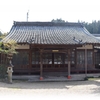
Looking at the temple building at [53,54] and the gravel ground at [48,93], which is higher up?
the temple building at [53,54]

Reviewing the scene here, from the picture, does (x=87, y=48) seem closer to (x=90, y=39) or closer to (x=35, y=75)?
(x=90, y=39)

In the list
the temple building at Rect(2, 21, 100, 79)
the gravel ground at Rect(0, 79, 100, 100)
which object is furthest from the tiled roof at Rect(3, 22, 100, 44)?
the gravel ground at Rect(0, 79, 100, 100)

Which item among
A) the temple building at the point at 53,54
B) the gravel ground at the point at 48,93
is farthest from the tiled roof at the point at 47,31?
the gravel ground at the point at 48,93

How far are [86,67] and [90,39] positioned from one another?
2748mm

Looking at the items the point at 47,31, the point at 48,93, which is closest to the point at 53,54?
the point at 47,31

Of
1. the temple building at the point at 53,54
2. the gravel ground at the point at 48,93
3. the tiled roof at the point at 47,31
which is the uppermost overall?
the tiled roof at the point at 47,31

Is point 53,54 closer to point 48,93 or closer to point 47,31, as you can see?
point 47,31

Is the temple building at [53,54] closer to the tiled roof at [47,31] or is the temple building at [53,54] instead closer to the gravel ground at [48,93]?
the tiled roof at [47,31]

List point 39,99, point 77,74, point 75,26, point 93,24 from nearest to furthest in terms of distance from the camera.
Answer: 1. point 39,99
2. point 77,74
3. point 75,26
4. point 93,24

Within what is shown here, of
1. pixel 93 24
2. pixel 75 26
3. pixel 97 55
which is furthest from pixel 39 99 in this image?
pixel 93 24

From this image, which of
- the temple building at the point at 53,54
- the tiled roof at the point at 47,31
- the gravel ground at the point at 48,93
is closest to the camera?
the gravel ground at the point at 48,93

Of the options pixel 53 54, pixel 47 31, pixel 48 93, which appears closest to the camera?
pixel 48 93

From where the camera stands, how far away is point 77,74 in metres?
18.4

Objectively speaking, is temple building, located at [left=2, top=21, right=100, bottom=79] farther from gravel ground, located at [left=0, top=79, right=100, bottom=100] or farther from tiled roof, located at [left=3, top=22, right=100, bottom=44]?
gravel ground, located at [left=0, top=79, right=100, bottom=100]
